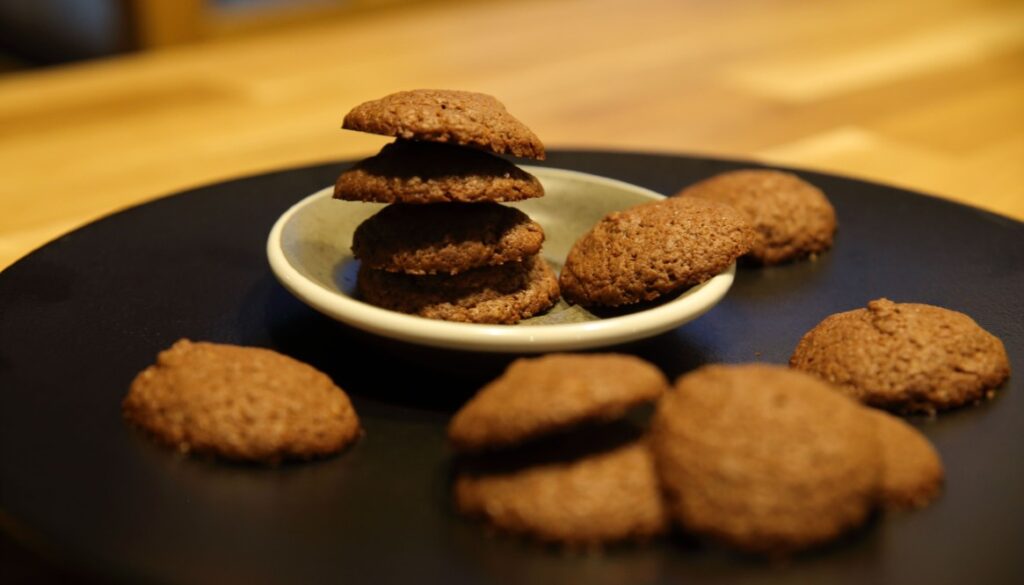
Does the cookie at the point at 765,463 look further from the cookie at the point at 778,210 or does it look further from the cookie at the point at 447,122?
the cookie at the point at 778,210

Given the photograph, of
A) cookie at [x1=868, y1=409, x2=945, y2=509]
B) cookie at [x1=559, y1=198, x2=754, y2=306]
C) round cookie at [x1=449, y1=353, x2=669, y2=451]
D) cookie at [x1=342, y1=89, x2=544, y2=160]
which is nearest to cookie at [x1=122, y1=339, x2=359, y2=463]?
round cookie at [x1=449, y1=353, x2=669, y2=451]

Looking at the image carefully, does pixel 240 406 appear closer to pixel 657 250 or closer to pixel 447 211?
pixel 447 211

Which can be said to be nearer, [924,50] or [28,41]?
[924,50]

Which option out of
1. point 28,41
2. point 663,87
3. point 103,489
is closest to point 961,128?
point 663,87

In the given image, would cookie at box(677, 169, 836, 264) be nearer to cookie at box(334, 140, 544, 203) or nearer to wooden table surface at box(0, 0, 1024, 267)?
wooden table surface at box(0, 0, 1024, 267)

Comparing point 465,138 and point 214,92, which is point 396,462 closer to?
point 465,138

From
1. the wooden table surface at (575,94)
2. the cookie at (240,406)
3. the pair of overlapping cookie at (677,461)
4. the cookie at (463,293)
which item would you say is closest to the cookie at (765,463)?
the pair of overlapping cookie at (677,461)
